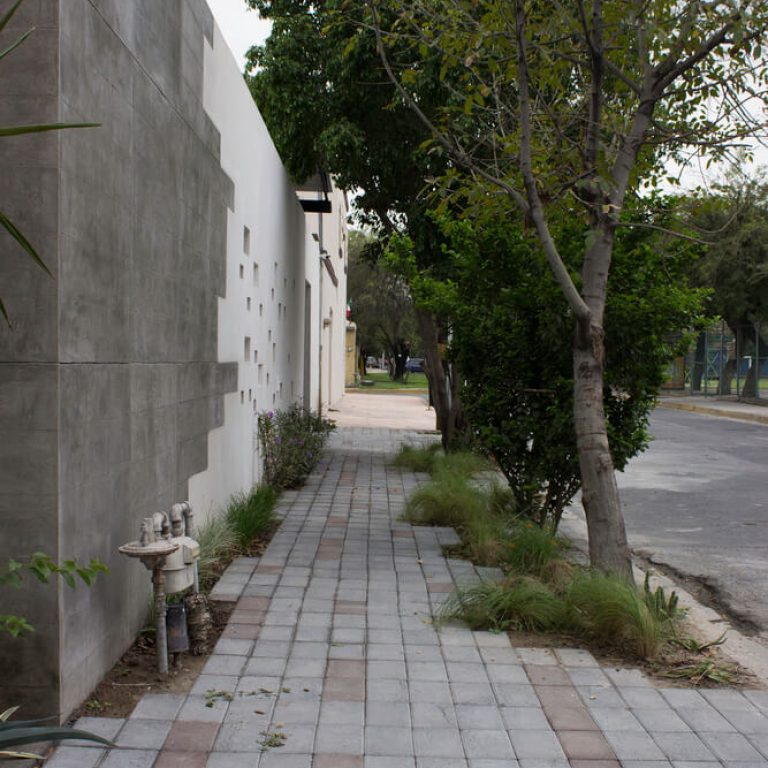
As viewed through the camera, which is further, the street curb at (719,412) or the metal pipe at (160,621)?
the street curb at (719,412)

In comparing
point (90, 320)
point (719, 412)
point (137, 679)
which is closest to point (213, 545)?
point (137, 679)

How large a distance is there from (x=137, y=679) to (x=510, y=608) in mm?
2227

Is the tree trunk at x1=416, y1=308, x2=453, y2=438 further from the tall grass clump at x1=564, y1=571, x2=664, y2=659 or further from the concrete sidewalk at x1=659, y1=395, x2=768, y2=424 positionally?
the concrete sidewalk at x1=659, y1=395, x2=768, y2=424

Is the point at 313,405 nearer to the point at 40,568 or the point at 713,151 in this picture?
the point at 713,151

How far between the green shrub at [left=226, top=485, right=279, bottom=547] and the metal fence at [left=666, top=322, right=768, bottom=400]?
77.1ft

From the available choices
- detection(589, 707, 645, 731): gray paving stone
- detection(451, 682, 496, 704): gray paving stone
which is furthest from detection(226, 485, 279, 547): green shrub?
detection(589, 707, 645, 731): gray paving stone

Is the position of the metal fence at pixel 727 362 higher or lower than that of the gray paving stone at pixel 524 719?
higher

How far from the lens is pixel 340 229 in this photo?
113 ft

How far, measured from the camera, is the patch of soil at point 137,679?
4.17 metres

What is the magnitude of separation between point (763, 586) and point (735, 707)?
293 centimetres

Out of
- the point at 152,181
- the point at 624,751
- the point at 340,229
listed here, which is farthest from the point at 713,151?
the point at 340,229

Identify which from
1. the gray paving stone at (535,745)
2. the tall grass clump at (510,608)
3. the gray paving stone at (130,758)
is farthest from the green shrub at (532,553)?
the gray paving stone at (130,758)

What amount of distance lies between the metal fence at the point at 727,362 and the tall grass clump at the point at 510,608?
25.5 meters

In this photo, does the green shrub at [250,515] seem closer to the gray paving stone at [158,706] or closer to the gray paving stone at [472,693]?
the gray paving stone at [158,706]
